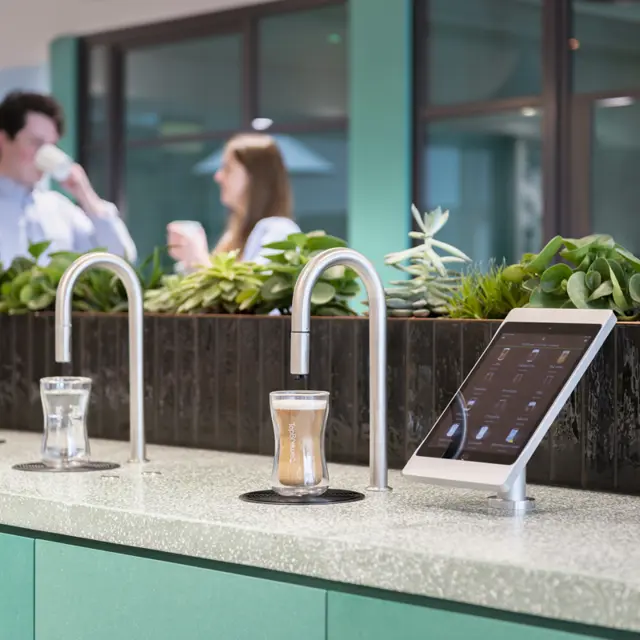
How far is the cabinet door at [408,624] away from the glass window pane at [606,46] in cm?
539

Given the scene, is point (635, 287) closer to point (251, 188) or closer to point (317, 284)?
point (317, 284)

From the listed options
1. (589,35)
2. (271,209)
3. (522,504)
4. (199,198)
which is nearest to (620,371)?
(522,504)

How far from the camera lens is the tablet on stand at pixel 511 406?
50.5 inches

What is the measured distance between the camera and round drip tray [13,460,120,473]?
5.66ft

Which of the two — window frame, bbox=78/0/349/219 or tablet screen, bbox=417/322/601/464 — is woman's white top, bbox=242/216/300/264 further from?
window frame, bbox=78/0/349/219

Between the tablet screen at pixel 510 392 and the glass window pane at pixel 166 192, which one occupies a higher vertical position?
the glass window pane at pixel 166 192

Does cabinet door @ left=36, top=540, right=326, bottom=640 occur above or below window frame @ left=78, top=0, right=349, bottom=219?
below

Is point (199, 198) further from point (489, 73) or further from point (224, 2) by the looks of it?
point (489, 73)

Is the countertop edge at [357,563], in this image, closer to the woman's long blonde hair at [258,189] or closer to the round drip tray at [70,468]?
the round drip tray at [70,468]

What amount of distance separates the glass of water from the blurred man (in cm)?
263

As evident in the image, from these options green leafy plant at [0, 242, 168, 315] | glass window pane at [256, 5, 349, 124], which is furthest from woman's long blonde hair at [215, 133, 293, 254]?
glass window pane at [256, 5, 349, 124]

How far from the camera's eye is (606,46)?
6.22 m

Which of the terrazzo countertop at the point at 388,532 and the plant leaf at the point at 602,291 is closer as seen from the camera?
the terrazzo countertop at the point at 388,532

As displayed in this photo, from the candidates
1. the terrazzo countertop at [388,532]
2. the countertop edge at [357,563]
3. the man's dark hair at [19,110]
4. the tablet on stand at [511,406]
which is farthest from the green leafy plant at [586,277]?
the man's dark hair at [19,110]
